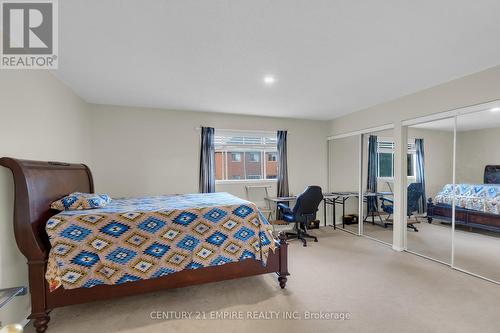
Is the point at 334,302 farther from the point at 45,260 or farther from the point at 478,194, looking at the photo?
the point at 45,260

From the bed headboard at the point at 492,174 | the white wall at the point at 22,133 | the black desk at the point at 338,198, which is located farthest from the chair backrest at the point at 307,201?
the white wall at the point at 22,133

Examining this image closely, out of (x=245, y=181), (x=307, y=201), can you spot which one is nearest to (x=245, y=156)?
(x=245, y=181)

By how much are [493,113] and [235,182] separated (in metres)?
3.99

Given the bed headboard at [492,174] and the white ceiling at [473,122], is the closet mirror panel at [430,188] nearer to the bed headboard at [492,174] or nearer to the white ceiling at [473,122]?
the white ceiling at [473,122]

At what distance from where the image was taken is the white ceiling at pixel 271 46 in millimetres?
1589

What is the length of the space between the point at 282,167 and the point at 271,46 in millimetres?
→ 3076

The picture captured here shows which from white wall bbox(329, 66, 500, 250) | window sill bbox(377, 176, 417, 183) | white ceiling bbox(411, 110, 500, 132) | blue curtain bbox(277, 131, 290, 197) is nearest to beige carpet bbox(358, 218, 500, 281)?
white wall bbox(329, 66, 500, 250)

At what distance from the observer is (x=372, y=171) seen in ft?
14.9

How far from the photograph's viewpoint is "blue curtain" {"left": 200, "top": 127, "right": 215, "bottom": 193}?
4316 mm

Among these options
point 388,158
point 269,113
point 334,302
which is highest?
point 269,113

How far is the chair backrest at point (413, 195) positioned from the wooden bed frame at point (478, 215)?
317 millimetres

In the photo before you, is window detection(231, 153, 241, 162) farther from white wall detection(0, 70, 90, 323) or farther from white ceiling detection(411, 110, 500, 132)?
white ceiling detection(411, 110, 500, 132)

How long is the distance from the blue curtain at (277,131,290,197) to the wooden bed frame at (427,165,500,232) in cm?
262

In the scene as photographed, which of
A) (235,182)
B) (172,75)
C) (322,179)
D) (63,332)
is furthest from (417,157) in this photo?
(63,332)
